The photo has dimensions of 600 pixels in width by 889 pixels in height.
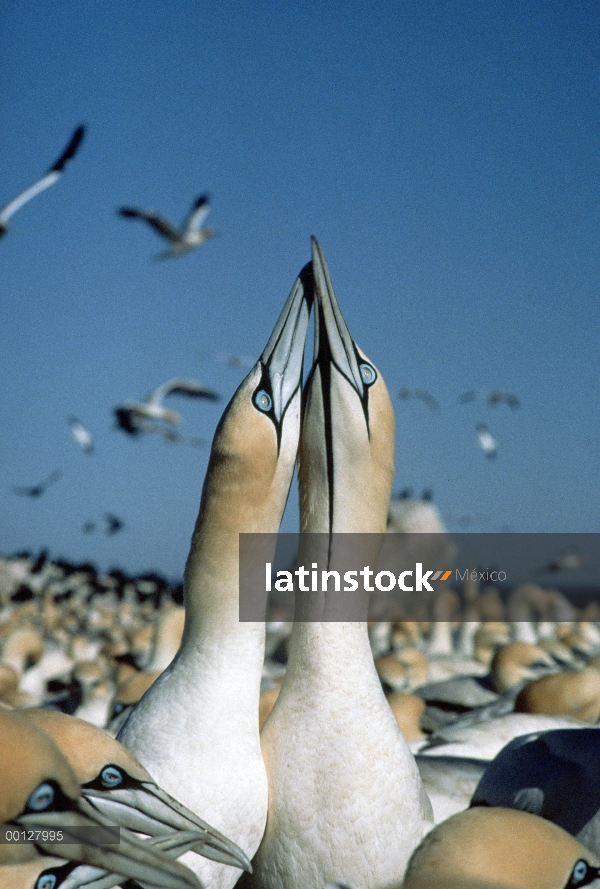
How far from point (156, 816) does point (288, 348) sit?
1448mm

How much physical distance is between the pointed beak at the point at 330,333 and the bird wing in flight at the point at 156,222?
1019cm

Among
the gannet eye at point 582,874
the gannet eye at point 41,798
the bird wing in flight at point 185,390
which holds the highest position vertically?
the bird wing in flight at point 185,390

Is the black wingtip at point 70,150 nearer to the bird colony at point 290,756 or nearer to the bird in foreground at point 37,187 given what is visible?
the bird in foreground at point 37,187

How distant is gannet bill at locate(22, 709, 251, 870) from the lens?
2.29 meters

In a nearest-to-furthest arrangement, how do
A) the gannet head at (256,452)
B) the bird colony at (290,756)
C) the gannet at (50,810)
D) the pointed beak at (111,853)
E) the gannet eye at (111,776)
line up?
the gannet at (50,810) < the pointed beak at (111,853) < the bird colony at (290,756) < the gannet eye at (111,776) < the gannet head at (256,452)

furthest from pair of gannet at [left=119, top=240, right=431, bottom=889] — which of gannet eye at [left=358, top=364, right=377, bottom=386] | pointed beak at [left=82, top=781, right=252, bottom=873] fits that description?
pointed beak at [left=82, top=781, right=252, bottom=873]

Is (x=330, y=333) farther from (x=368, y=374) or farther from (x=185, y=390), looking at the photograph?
(x=185, y=390)

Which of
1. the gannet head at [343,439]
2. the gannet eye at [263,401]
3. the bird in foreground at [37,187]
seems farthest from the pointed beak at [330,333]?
the bird in foreground at [37,187]

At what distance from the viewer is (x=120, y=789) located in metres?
2.35

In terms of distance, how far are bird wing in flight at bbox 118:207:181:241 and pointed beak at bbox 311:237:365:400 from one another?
10.2 metres

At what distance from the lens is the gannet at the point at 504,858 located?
2.34 metres

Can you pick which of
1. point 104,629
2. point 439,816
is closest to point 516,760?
point 439,816

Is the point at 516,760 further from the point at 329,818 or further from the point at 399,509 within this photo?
the point at 399,509

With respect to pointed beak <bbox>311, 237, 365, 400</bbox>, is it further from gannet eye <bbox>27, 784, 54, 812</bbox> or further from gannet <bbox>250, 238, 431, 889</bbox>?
gannet eye <bbox>27, 784, 54, 812</bbox>
